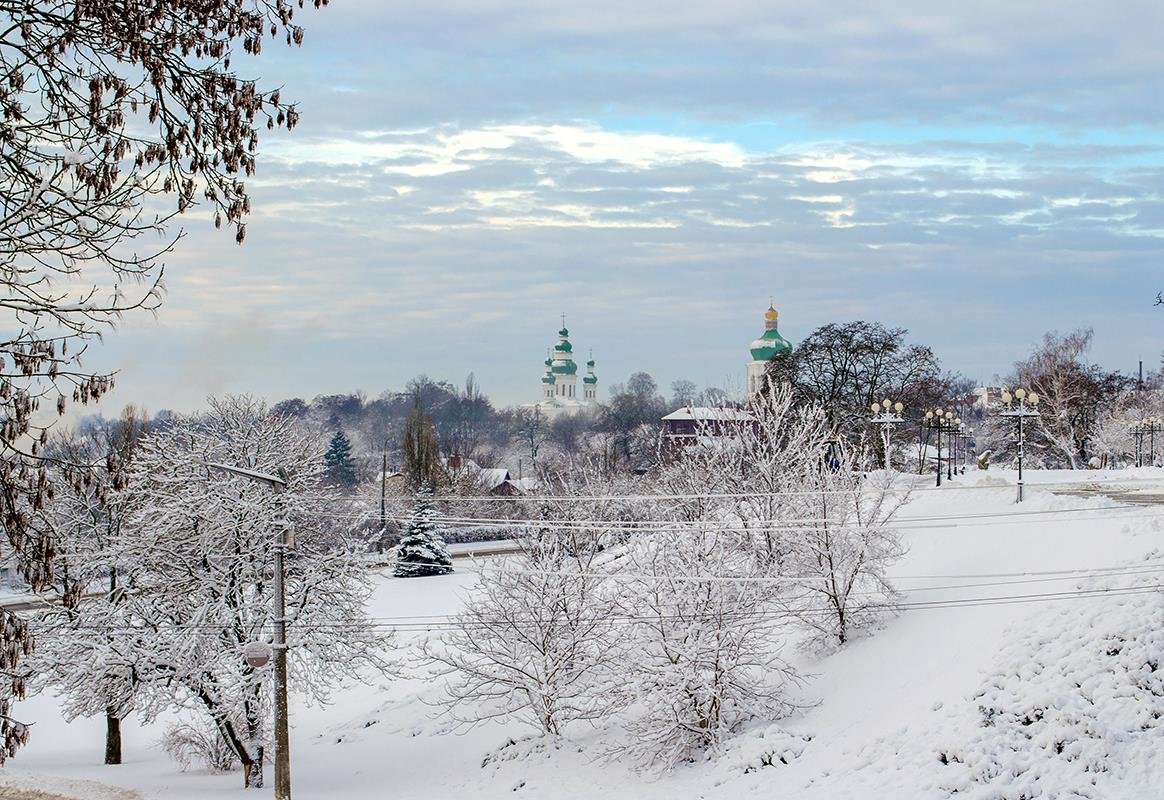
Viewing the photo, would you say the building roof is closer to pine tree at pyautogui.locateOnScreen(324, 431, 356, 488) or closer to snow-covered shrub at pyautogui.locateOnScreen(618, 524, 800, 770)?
pine tree at pyautogui.locateOnScreen(324, 431, 356, 488)

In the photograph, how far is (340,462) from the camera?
98625 mm

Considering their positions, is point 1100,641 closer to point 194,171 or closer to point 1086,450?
point 194,171

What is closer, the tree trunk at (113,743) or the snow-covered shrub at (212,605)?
the snow-covered shrub at (212,605)

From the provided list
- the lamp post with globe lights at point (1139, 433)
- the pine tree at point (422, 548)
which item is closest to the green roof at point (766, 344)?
the lamp post with globe lights at point (1139, 433)

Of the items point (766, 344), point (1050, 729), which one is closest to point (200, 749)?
point (1050, 729)

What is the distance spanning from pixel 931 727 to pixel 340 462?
80.1 m

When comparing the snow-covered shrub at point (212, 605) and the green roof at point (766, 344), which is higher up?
the green roof at point (766, 344)

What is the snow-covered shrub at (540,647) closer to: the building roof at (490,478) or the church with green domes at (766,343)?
the building roof at (490,478)

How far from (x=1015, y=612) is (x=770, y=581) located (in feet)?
16.7

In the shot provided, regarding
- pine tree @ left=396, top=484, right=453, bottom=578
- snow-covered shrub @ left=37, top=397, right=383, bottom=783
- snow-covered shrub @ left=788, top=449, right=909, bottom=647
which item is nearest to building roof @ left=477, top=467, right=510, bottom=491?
pine tree @ left=396, top=484, right=453, bottom=578

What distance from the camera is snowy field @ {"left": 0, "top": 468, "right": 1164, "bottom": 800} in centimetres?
2131

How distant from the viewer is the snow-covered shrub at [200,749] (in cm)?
2880

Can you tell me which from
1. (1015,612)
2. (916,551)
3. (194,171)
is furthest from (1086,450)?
(194,171)

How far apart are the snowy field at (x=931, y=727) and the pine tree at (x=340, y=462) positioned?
62555 millimetres
